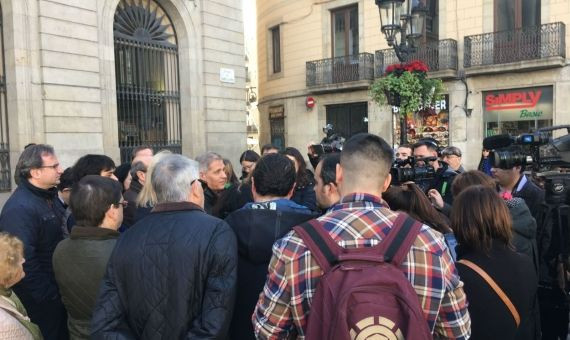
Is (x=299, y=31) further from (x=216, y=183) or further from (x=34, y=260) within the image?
(x=34, y=260)

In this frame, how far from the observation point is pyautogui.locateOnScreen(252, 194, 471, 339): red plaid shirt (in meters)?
1.70

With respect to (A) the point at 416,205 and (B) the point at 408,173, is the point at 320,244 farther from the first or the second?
(B) the point at 408,173

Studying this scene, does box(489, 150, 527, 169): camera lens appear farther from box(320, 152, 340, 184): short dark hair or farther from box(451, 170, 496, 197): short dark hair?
box(320, 152, 340, 184): short dark hair

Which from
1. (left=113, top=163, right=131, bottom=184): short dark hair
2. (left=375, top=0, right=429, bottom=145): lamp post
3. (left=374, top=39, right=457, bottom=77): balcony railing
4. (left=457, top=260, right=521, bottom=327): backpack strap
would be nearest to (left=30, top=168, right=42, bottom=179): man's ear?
(left=113, top=163, right=131, bottom=184): short dark hair

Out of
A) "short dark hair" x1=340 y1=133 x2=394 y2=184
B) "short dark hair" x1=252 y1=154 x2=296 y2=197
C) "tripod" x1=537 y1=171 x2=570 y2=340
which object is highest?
"short dark hair" x1=340 y1=133 x2=394 y2=184

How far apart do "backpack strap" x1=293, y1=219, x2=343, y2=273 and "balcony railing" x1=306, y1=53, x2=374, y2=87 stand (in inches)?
732

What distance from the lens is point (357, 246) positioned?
1655 millimetres

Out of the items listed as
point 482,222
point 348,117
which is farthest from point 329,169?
point 348,117

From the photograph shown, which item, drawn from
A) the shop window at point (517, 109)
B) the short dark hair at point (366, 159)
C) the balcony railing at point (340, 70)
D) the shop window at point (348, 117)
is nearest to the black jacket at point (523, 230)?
the short dark hair at point (366, 159)

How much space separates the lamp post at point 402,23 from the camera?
7434 mm

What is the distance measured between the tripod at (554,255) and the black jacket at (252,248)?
6.51 ft

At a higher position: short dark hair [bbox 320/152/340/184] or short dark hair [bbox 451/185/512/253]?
short dark hair [bbox 320/152/340/184]

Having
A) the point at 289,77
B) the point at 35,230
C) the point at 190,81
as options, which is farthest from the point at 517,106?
the point at 35,230

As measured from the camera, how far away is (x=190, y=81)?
33.9 ft
